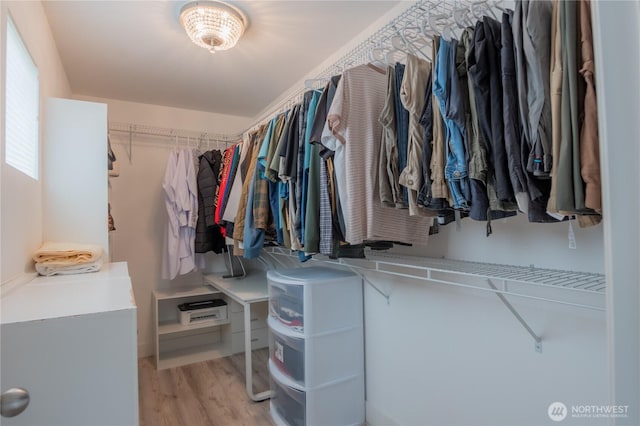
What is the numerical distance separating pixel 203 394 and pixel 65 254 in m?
1.39

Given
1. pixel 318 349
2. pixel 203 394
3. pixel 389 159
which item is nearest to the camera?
pixel 389 159

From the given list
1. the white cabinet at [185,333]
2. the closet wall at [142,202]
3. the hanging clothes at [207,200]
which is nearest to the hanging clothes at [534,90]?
the hanging clothes at [207,200]

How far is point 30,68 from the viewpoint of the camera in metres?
1.52

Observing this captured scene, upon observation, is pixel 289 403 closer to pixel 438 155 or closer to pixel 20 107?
pixel 438 155

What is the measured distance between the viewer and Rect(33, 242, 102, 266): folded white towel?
1.39 m

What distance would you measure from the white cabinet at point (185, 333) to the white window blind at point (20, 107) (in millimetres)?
1584

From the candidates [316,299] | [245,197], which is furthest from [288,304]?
[245,197]

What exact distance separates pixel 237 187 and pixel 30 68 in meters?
1.15

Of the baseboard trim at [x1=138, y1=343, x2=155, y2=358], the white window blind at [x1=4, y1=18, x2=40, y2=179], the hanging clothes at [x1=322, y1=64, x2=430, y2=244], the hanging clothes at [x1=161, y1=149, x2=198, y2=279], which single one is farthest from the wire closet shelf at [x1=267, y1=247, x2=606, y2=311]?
the baseboard trim at [x1=138, y1=343, x2=155, y2=358]

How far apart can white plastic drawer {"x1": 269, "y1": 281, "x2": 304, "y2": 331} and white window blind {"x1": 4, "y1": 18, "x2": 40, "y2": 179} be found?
131 centimetres

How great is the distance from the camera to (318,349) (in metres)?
1.74

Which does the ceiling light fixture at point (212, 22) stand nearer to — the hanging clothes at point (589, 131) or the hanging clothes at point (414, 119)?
the hanging clothes at point (414, 119)

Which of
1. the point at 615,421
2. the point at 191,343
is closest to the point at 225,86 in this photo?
the point at 191,343

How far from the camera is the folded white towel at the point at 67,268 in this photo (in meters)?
1.35
